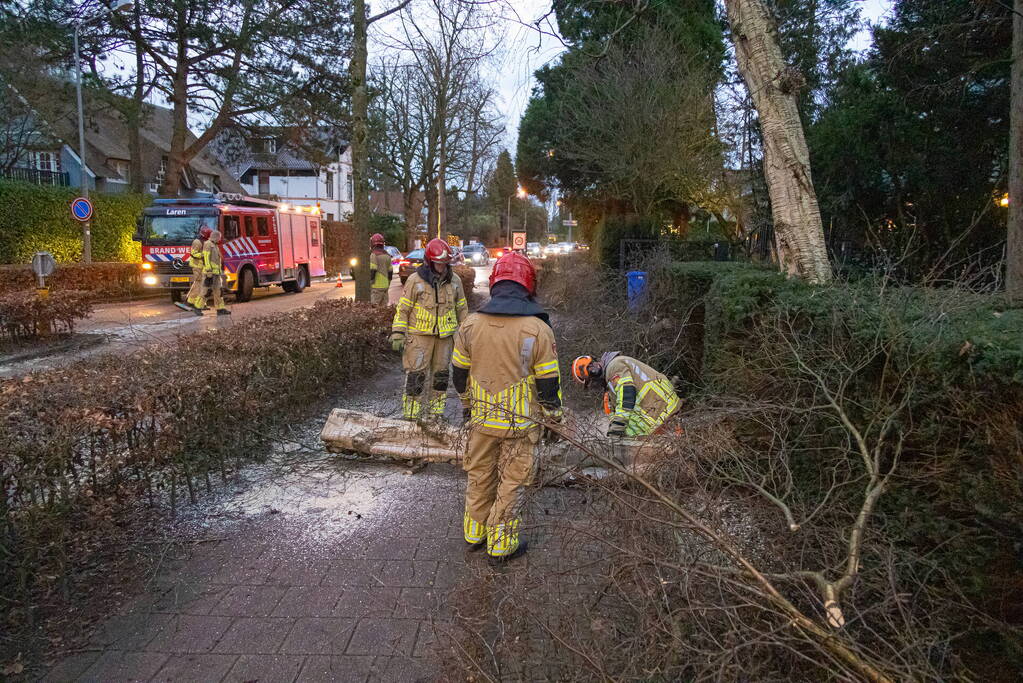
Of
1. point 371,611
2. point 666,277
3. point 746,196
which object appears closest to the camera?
point 371,611

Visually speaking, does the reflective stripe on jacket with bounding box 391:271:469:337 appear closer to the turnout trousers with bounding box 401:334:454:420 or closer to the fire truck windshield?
the turnout trousers with bounding box 401:334:454:420

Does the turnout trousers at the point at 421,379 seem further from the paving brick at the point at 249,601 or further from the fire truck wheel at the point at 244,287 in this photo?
the fire truck wheel at the point at 244,287

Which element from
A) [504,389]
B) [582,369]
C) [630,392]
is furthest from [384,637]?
[582,369]

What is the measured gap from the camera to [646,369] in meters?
4.64

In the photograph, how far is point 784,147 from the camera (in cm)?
540

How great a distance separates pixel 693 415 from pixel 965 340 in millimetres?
1031

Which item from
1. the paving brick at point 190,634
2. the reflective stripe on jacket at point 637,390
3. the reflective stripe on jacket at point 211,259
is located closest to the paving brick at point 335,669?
the paving brick at point 190,634

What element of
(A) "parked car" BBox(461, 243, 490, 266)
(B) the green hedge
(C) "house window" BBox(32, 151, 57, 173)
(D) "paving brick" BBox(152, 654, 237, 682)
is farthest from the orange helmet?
(C) "house window" BBox(32, 151, 57, 173)

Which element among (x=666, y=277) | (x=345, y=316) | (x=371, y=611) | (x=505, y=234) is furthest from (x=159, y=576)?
(x=505, y=234)

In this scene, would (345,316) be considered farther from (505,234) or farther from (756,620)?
(505,234)

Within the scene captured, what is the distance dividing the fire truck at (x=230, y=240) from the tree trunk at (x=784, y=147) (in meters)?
14.6

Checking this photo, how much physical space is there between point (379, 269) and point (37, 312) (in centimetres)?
513

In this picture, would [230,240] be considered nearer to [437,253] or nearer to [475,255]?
[437,253]

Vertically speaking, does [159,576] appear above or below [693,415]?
below
